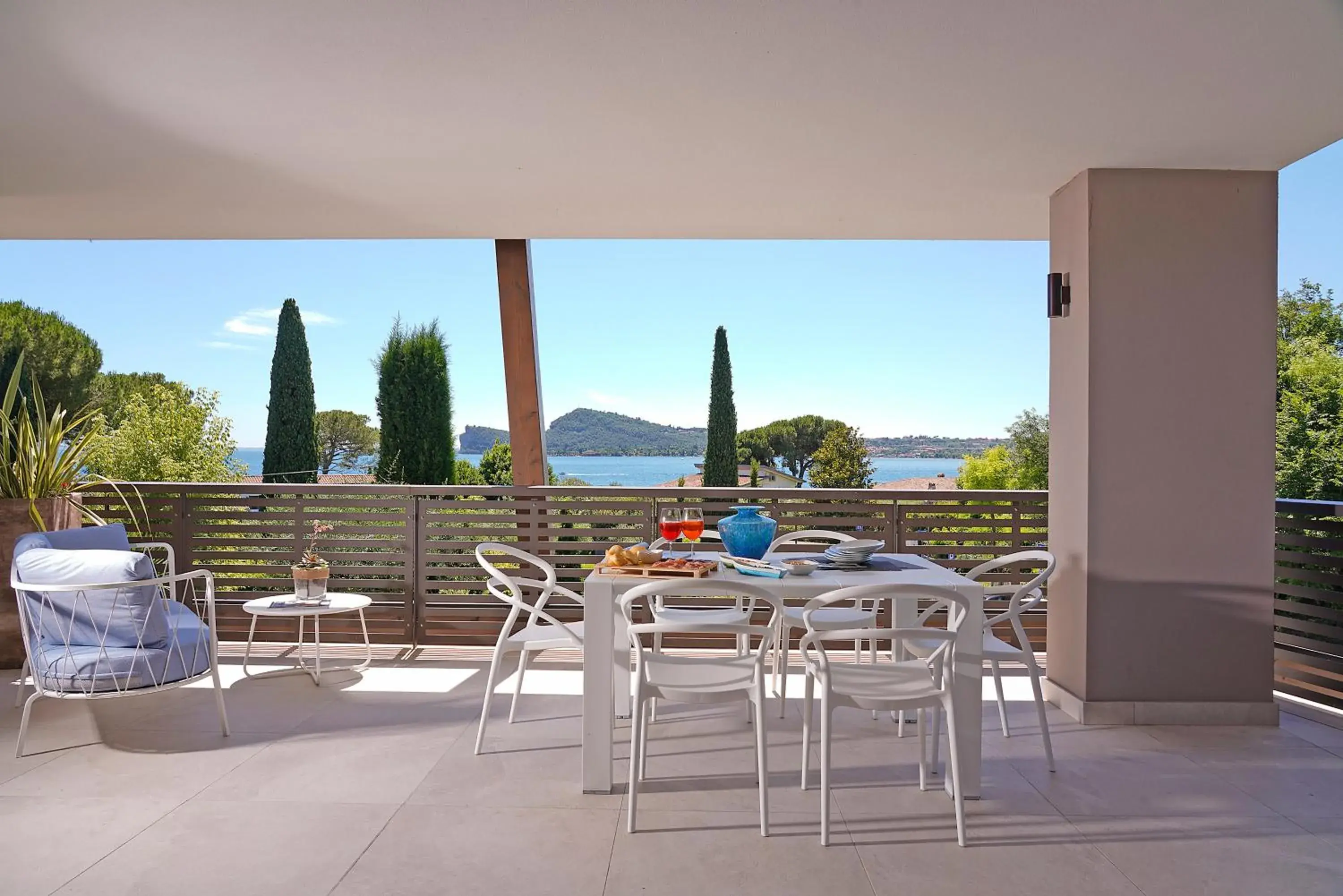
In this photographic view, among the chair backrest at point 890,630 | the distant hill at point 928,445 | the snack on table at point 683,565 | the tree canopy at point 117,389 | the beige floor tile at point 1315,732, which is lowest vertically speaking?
the beige floor tile at point 1315,732

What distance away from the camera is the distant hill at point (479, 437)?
20.2 m

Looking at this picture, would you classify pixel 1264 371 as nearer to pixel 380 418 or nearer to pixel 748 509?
pixel 748 509

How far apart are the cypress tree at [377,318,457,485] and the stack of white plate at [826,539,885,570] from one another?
16.1 feet

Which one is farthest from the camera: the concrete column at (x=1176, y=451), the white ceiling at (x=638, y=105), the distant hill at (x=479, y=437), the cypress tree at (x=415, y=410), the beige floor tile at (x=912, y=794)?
the distant hill at (x=479, y=437)

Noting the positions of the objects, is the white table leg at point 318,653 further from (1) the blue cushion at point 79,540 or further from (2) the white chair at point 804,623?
(2) the white chair at point 804,623

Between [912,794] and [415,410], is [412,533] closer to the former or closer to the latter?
[415,410]

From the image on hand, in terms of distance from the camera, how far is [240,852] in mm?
2510

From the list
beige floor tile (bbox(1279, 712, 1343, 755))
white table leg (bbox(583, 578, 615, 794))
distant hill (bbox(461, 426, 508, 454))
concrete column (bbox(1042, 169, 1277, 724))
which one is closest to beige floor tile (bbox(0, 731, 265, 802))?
white table leg (bbox(583, 578, 615, 794))

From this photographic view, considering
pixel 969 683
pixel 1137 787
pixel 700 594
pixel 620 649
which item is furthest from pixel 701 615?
pixel 1137 787

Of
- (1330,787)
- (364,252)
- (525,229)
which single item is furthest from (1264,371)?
(364,252)

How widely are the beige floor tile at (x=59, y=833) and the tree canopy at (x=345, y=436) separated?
1496 centimetres

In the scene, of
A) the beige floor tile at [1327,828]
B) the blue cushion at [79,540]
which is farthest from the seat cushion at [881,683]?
the blue cushion at [79,540]

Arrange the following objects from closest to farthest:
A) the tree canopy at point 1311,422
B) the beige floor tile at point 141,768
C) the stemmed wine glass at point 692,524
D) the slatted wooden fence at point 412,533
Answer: the beige floor tile at point 141,768, the stemmed wine glass at point 692,524, the slatted wooden fence at point 412,533, the tree canopy at point 1311,422

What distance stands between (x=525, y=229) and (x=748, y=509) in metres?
2.47
